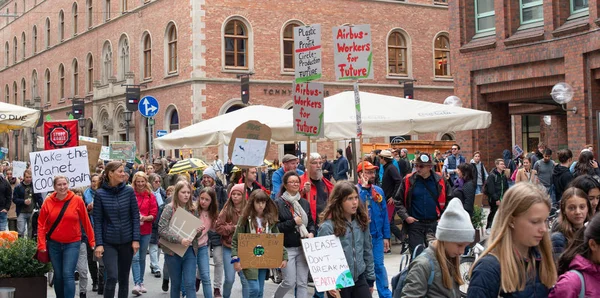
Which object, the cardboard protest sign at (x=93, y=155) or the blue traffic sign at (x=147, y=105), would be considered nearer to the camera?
the cardboard protest sign at (x=93, y=155)

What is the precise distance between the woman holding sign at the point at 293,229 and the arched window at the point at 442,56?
34142mm

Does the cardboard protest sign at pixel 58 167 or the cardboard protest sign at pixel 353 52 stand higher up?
the cardboard protest sign at pixel 353 52

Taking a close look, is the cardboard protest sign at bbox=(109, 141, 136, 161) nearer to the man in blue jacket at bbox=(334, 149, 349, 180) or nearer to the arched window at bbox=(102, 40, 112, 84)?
the man in blue jacket at bbox=(334, 149, 349, 180)

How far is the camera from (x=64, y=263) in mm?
9062

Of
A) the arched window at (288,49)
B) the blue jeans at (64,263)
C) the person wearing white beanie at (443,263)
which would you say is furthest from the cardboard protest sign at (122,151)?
the person wearing white beanie at (443,263)

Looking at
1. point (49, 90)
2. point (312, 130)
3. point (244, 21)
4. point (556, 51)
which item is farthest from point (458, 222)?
point (49, 90)

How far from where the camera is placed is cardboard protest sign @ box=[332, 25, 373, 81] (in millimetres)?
10023

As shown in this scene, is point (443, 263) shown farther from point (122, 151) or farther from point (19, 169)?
point (122, 151)

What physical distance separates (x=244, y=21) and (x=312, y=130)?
88.0 feet

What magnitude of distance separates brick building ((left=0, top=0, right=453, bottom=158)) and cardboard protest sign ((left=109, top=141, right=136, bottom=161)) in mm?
11872

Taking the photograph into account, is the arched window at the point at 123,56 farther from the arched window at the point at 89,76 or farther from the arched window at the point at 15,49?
the arched window at the point at 15,49

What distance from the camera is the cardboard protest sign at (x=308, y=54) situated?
1030 cm

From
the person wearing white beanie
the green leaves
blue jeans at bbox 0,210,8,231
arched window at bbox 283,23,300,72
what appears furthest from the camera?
arched window at bbox 283,23,300,72

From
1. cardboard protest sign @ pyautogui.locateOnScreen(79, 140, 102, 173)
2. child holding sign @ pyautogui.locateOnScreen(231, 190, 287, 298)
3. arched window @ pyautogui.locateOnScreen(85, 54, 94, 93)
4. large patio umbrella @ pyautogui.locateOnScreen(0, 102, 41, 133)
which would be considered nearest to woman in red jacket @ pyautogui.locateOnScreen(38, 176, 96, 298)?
child holding sign @ pyautogui.locateOnScreen(231, 190, 287, 298)
